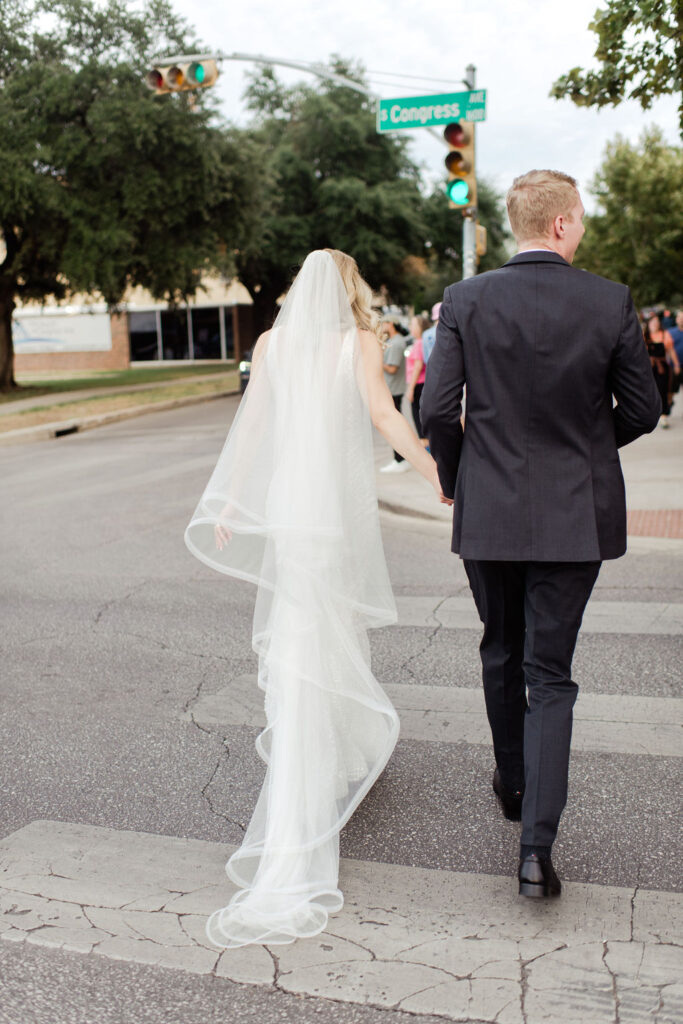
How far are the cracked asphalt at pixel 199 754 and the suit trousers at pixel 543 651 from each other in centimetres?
32

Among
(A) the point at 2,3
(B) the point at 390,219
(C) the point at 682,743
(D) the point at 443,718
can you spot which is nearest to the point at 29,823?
(D) the point at 443,718

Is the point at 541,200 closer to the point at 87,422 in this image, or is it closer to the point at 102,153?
the point at 87,422

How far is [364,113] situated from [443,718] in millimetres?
38057

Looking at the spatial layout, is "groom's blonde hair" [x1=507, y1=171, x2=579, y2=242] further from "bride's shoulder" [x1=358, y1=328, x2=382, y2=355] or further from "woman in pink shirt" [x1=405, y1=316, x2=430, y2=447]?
"woman in pink shirt" [x1=405, y1=316, x2=430, y2=447]

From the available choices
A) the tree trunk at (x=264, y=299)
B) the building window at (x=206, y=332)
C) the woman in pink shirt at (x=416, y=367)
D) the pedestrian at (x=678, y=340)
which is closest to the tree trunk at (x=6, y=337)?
the tree trunk at (x=264, y=299)

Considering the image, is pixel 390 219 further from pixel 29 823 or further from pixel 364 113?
pixel 29 823

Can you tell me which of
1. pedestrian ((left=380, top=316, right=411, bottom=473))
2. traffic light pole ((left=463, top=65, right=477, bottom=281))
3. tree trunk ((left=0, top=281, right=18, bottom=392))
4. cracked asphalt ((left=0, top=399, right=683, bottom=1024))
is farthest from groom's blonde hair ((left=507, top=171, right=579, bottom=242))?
tree trunk ((left=0, top=281, right=18, bottom=392))

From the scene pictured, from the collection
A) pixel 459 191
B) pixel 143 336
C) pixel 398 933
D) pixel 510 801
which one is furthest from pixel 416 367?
pixel 143 336

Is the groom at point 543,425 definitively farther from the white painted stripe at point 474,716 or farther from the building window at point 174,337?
the building window at point 174,337

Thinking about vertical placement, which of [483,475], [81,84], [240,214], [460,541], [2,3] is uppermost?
[2,3]

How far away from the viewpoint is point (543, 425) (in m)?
2.90

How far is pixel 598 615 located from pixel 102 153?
2176 centimetres

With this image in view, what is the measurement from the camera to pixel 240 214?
27.5 meters

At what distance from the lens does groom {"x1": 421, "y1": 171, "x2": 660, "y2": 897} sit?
2854 mm
